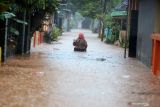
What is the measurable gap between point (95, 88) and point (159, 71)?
3879 millimetres

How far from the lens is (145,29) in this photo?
70.1ft

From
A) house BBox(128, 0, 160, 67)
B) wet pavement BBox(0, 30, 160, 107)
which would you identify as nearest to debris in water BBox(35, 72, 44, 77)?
wet pavement BBox(0, 30, 160, 107)

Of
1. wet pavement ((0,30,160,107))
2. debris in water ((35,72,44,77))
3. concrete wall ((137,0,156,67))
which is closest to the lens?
wet pavement ((0,30,160,107))

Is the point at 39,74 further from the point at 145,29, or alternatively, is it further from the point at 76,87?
the point at 145,29

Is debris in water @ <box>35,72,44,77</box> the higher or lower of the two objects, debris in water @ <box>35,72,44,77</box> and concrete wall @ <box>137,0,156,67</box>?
the lower

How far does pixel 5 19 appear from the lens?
17984 mm

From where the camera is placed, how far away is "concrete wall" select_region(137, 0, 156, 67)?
19.3 m

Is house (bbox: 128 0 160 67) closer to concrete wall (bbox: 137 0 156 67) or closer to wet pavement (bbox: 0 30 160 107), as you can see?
concrete wall (bbox: 137 0 156 67)

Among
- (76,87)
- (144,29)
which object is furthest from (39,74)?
(144,29)

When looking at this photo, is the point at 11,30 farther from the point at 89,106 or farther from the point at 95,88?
the point at 89,106

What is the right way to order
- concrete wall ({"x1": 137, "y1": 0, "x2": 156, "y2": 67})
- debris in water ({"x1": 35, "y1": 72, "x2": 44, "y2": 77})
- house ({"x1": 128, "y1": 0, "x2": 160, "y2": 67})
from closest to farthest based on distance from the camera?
debris in water ({"x1": 35, "y1": 72, "x2": 44, "y2": 77}), house ({"x1": 128, "y1": 0, "x2": 160, "y2": 67}), concrete wall ({"x1": 137, "y1": 0, "x2": 156, "y2": 67})

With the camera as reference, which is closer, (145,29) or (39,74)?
(39,74)

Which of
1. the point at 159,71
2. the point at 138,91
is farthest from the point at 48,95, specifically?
the point at 159,71

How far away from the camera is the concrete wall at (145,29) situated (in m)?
19.3
